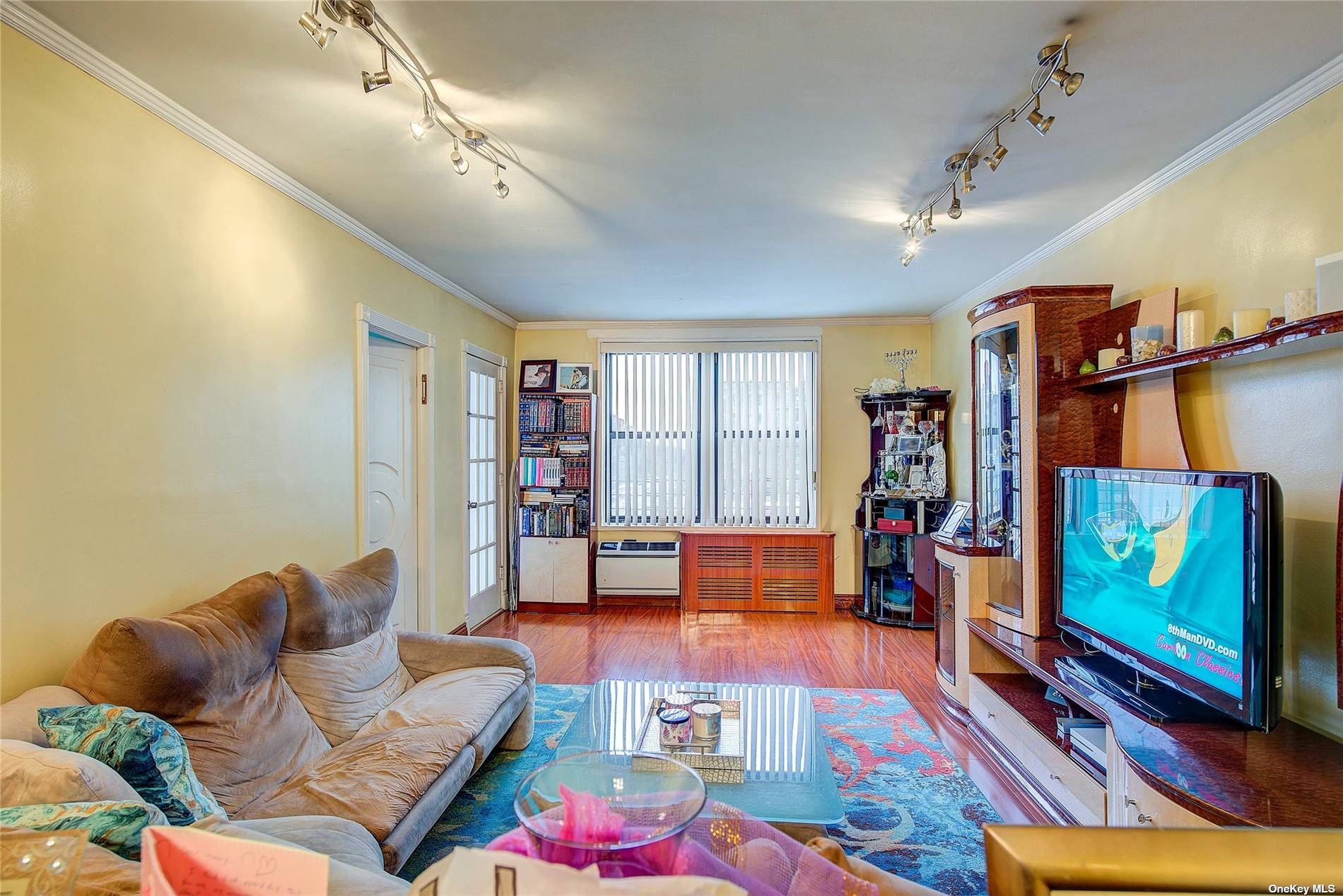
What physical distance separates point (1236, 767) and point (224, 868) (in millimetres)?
2242

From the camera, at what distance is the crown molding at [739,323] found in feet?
17.8

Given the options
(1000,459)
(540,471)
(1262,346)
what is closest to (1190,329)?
(1262,346)

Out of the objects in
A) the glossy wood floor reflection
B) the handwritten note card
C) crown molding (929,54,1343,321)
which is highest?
crown molding (929,54,1343,321)

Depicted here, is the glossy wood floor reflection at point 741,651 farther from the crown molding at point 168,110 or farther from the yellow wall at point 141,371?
the crown molding at point 168,110

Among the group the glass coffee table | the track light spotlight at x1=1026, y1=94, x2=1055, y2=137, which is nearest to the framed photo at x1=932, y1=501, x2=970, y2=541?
the glass coffee table

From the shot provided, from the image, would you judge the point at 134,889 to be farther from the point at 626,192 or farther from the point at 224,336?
the point at 626,192

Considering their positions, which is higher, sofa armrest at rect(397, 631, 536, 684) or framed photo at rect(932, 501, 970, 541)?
framed photo at rect(932, 501, 970, 541)

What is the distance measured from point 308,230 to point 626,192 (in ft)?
4.80

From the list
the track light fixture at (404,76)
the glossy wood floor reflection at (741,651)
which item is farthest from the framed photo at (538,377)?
the track light fixture at (404,76)

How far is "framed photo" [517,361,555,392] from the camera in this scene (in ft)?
18.1

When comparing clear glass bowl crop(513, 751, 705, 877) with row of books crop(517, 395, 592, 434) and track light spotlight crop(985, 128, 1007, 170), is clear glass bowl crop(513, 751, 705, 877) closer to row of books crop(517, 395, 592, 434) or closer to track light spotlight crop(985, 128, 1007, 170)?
track light spotlight crop(985, 128, 1007, 170)

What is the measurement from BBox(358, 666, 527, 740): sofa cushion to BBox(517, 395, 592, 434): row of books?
116 inches

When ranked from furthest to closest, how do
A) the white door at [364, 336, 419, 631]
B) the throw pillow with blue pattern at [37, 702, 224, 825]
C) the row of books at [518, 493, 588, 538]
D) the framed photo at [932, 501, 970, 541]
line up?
the row of books at [518, 493, 588, 538] < the framed photo at [932, 501, 970, 541] < the white door at [364, 336, 419, 631] < the throw pillow with blue pattern at [37, 702, 224, 825]

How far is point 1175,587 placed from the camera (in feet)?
6.56
